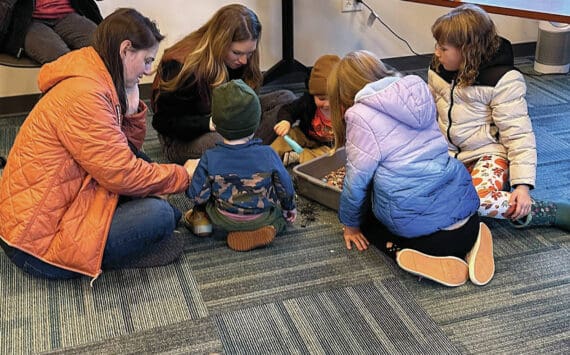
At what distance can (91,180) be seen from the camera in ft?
5.77

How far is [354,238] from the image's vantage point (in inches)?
78.2

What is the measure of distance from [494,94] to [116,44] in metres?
1.17

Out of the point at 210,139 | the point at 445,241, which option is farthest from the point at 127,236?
the point at 445,241

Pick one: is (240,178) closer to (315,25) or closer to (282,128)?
(282,128)

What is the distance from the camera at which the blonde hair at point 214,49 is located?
214 centimetres

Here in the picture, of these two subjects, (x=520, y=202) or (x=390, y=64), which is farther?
(x=390, y=64)

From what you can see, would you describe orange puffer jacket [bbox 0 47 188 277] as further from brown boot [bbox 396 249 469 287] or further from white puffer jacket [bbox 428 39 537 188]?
white puffer jacket [bbox 428 39 537 188]

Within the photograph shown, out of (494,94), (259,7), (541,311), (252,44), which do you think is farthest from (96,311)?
(259,7)

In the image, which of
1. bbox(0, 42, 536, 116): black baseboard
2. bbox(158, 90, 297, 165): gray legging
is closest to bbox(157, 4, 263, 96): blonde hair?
bbox(158, 90, 297, 165): gray legging

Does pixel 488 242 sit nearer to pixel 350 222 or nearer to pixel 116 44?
pixel 350 222

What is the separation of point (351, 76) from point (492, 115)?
0.54 m

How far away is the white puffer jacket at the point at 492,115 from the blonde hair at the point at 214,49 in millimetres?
670

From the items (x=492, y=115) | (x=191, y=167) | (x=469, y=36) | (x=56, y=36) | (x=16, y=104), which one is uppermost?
(x=469, y=36)

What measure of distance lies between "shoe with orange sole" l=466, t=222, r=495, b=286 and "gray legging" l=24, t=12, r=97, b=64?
159 cm
